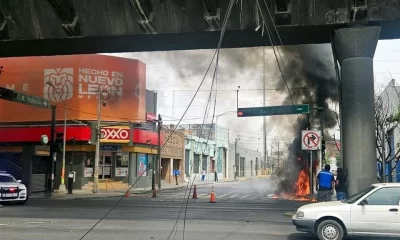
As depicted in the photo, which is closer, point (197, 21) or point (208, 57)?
point (197, 21)

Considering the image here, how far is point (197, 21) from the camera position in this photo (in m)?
13.6

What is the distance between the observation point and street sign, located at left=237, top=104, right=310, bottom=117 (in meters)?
23.1

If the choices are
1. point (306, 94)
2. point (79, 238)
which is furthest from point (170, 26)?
point (306, 94)

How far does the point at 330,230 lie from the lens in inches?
362

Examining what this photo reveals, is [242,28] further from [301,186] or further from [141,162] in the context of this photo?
[141,162]

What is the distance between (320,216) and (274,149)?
23.6m

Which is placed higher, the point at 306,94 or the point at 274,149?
the point at 306,94

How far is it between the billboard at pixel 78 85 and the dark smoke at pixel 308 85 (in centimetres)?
1609

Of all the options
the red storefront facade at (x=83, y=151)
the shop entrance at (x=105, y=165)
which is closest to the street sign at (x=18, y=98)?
the red storefront facade at (x=83, y=151)

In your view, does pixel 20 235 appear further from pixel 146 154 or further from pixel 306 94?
pixel 146 154

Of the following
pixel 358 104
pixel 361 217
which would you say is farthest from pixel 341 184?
pixel 361 217

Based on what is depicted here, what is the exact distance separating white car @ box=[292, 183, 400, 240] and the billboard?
30323mm

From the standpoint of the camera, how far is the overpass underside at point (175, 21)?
12852 mm

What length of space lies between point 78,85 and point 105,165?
7.23 meters
